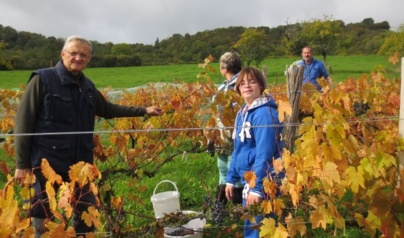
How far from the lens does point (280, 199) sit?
1855mm

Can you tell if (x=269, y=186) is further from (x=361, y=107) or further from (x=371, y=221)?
(x=361, y=107)

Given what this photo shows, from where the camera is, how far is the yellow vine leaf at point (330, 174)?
61.0 inches

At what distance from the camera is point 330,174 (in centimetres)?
156

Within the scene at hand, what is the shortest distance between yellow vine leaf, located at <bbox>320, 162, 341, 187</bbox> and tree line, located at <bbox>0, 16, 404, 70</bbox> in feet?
100.0

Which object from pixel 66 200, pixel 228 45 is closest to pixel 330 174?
pixel 66 200

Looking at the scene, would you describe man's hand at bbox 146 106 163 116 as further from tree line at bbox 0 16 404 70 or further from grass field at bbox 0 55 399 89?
tree line at bbox 0 16 404 70

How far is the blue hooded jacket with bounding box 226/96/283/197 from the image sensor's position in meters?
2.11

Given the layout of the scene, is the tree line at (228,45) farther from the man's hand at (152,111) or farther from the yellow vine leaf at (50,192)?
the yellow vine leaf at (50,192)

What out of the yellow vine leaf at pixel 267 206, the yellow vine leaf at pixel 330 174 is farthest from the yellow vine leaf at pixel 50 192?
the yellow vine leaf at pixel 330 174

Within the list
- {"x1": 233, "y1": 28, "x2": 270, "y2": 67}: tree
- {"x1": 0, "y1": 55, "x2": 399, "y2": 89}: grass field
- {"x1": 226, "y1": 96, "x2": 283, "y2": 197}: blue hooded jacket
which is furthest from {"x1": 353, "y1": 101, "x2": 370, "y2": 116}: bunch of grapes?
{"x1": 233, "y1": 28, "x2": 270, "y2": 67}: tree

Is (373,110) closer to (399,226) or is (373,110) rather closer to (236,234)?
(236,234)

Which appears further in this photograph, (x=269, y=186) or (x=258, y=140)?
(x=258, y=140)

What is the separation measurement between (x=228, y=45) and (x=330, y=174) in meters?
44.0

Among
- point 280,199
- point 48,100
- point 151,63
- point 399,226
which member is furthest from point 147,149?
point 151,63
